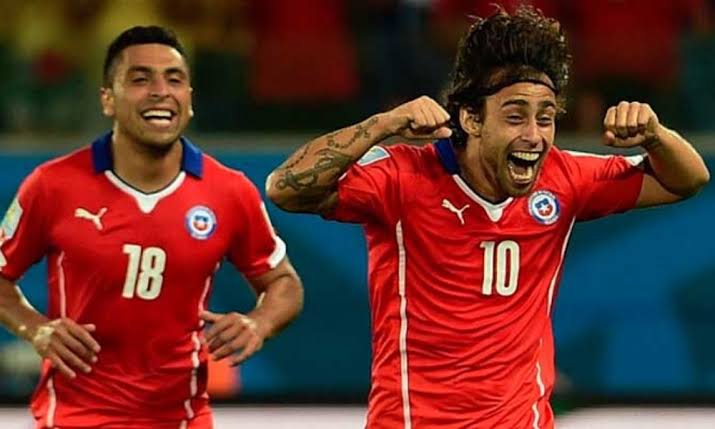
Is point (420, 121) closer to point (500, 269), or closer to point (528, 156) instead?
point (528, 156)

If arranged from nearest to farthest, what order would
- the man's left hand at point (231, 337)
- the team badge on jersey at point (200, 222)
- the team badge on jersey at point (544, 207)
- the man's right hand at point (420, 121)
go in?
the man's right hand at point (420, 121)
the team badge on jersey at point (544, 207)
the man's left hand at point (231, 337)
the team badge on jersey at point (200, 222)

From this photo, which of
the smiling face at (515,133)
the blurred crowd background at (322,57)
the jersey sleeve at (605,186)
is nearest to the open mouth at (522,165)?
the smiling face at (515,133)

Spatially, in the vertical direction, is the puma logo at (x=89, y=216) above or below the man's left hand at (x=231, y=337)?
above

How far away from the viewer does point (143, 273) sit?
5355 mm

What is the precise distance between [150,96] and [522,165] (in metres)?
1.22

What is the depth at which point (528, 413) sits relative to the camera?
15.9 ft

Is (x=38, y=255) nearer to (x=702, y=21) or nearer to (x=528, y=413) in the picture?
(x=528, y=413)

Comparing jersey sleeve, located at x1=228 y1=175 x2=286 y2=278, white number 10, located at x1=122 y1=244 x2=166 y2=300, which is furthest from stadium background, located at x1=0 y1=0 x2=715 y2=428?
white number 10, located at x1=122 y1=244 x2=166 y2=300

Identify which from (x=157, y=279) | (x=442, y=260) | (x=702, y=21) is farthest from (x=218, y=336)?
(x=702, y=21)

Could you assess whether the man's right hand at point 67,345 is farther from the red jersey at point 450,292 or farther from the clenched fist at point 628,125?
the clenched fist at point 628,125

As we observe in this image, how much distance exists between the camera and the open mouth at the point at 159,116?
5.43m

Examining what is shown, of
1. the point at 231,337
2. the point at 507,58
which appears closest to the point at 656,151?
the point at 507,58

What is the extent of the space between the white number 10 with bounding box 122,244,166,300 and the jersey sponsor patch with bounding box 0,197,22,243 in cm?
32

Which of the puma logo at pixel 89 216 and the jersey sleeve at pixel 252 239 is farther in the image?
the jersey sleeve at pixel 252 239
